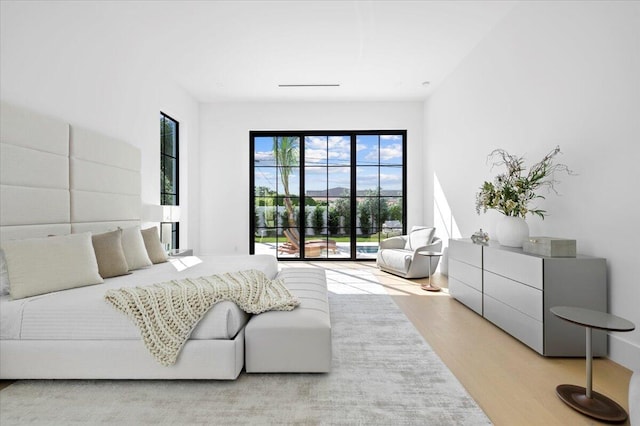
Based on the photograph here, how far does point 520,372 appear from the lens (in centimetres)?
217

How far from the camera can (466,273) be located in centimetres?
353

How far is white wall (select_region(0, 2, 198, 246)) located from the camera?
8.48 ft

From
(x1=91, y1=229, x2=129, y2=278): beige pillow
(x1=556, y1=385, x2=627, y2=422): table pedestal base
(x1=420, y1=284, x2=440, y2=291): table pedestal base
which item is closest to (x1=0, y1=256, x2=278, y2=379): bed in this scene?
(x1=91, y1=229, x2=129, y2=278): beige pillow

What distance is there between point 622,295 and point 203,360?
2.70 meters

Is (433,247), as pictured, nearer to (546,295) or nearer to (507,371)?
(546,295)

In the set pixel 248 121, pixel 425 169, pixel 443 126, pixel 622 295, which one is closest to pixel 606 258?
pixel 622 295

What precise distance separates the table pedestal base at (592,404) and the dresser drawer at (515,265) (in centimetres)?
67

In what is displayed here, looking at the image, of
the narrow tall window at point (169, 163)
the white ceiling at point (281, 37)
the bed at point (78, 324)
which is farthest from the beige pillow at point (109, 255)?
the narrow tall window at point (169, 163)

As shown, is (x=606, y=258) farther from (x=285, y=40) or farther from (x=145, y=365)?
(x=285, y=40)

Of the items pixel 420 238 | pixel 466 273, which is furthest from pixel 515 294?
pixel 420 238

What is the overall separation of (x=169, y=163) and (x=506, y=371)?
5.21 metres

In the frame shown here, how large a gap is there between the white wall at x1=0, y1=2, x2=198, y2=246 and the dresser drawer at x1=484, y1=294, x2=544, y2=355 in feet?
13.5

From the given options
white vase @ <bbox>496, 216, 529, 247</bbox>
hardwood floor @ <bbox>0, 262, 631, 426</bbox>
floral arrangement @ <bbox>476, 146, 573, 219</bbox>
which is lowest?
hardwood floor @ <bbox>0, 262, 631, 426</bbox>

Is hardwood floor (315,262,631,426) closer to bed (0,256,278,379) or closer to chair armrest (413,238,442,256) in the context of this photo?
bed (0,256,278,379)
